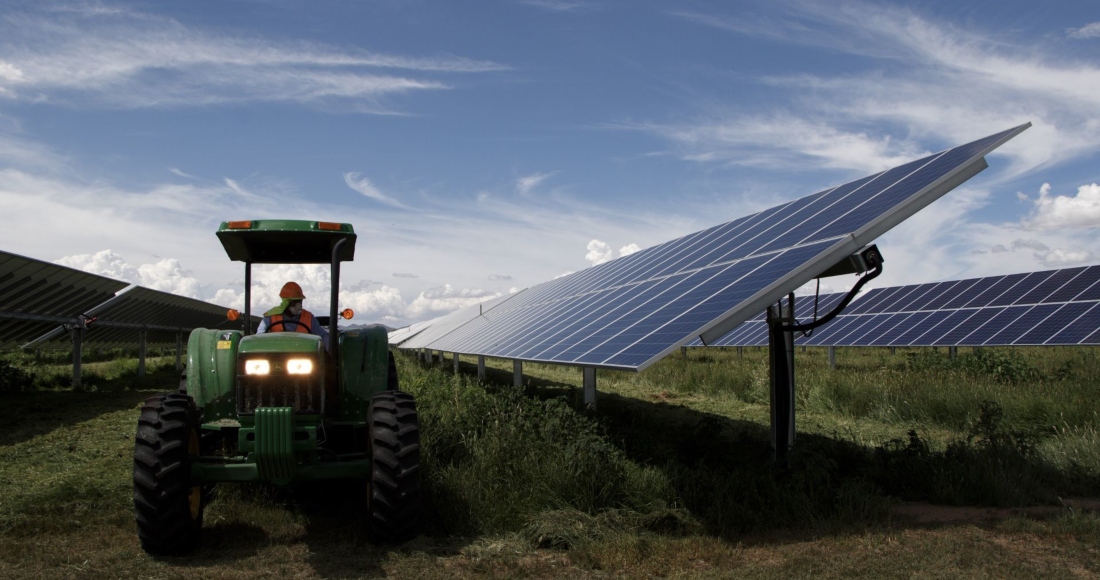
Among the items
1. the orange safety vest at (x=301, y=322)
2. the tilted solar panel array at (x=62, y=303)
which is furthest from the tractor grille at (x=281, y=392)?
the tilted solar panel array at (x=62, y=303)

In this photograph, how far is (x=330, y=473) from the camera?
6223mm

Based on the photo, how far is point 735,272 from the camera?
29.7 ft

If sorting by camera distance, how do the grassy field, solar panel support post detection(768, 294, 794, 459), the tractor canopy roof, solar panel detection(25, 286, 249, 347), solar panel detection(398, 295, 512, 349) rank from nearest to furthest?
the grassy field, the tractor canopy roof, solar panel support post detection(768, 294, 794, 459), solar panel detection(25, 286, 249, 347), solar panel detection(398, 295, 512, 349)

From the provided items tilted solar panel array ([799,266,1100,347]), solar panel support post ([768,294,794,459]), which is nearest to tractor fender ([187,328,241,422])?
solar panel support post ([768,294,794,459])

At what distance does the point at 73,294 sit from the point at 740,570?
66.8ft

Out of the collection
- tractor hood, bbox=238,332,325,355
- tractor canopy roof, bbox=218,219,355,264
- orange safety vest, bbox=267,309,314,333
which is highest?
tractor canopy roof, bbox=218,219,355,264

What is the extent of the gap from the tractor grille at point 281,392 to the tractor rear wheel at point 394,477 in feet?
1.74

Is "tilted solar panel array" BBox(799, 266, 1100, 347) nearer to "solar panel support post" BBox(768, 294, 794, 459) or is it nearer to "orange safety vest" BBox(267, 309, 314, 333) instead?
"solar panel support post" BBox(768, 294, 794, 459)

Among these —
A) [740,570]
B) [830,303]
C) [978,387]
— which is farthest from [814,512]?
[830,303]

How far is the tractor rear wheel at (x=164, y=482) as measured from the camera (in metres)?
5.88

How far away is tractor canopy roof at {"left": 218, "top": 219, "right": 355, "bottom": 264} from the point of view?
708 cm

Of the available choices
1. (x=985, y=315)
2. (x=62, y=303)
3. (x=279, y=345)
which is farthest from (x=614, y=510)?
(x=985, y=315)

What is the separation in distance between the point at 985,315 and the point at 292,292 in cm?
2277

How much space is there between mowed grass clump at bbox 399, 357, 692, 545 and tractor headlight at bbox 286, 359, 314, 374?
1.78 meters
